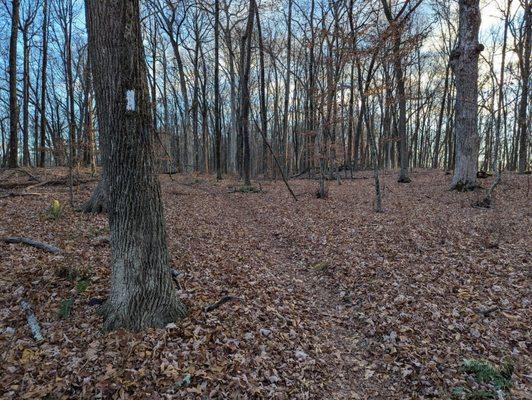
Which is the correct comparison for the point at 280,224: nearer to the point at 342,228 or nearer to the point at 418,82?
the point at 342,228

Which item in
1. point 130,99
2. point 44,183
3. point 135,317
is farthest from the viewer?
point 44,183

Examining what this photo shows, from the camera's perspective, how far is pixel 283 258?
290 inches

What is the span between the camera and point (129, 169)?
3.60 m

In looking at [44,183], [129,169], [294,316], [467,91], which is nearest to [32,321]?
[129,169]

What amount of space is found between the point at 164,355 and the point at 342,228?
6340 mm

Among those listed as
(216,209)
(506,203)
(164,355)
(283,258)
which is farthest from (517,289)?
(216,209)

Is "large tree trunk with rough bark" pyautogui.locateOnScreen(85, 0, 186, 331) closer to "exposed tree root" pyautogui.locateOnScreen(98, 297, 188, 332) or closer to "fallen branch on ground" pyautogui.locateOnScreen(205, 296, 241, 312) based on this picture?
"exposed tree root" pyautogui.locateOnScreen(98, 297, 188, 332)

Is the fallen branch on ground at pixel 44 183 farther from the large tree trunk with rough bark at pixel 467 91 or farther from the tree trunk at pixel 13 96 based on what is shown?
the large tree trunk with rough bark at pixel 467 91

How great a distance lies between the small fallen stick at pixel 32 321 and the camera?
3.73 metres

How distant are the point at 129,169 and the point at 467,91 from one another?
11968mm

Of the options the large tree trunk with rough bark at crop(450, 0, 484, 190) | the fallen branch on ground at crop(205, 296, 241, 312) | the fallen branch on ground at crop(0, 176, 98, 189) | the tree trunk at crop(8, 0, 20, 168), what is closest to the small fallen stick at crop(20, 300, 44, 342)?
the fallen branch on ground at crop(205, 296, 241, 312)

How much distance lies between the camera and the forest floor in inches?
132

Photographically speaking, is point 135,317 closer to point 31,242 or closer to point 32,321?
point 32,321

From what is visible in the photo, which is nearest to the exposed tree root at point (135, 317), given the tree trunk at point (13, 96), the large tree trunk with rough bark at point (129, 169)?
the large tree trunk with rough bark at point (129, 169)
